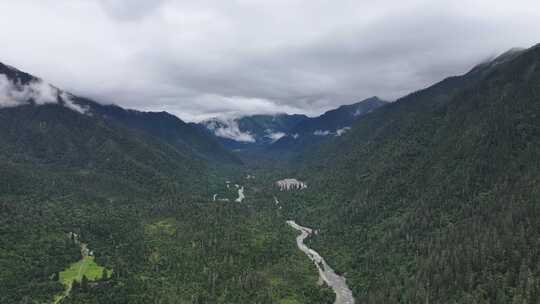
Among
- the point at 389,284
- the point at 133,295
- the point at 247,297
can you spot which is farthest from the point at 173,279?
the point at 389,284

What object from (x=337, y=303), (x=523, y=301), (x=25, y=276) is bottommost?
(x=337, y=303)

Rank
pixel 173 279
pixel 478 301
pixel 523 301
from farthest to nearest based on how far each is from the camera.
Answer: pixel 173 279, pixel 478 301, pixel 523 301

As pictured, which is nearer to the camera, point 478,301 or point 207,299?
point 478,301

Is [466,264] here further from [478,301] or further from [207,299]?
[207,299]

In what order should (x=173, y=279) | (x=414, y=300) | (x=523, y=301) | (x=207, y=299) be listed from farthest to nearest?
1. (x=173, y=279)
2. (x=207, y=299)
3. (x=414, y=300)
4. (x=523, y=301)

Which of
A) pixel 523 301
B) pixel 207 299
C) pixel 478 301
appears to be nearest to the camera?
pixel 523 301

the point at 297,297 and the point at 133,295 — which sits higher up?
the point at 133,295

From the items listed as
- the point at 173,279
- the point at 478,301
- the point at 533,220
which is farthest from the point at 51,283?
the point at 533,220

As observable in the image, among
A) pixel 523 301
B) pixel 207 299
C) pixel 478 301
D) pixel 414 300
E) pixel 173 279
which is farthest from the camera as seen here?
pixel 173 279

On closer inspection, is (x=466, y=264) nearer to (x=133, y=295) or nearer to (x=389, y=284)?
(x=389, y=284)
